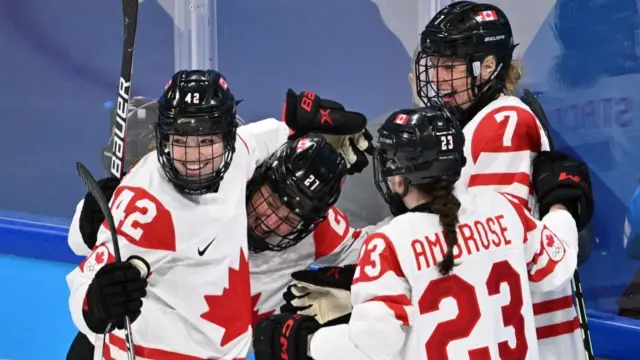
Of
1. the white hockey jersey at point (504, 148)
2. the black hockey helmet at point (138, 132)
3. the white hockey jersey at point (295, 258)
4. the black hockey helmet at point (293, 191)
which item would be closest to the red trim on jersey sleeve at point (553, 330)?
the white hockey jersey at point (504, 148)

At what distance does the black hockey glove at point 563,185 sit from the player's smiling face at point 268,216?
0.53m

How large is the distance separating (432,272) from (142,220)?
0.59 meters

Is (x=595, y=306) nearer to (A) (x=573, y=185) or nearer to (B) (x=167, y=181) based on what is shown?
(A) (x=573, y=185)

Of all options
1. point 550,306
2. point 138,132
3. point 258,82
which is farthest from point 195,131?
point 258,82

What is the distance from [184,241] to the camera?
2266 millimetres

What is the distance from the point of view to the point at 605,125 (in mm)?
3070

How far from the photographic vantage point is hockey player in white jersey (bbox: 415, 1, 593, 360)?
2.45 meters

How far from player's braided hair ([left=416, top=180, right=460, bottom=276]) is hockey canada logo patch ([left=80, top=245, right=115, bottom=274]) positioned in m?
0.61

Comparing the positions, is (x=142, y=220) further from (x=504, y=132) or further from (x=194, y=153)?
(x=504, y=132)

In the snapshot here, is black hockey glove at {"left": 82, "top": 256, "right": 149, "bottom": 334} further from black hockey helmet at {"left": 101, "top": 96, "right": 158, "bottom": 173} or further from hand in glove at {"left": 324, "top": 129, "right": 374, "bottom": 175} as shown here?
black hockey helmet at {"left": 101, "top": 96, "right": 158, "bottom": 173}

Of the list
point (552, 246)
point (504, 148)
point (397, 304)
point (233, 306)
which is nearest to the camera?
point (397, 304)

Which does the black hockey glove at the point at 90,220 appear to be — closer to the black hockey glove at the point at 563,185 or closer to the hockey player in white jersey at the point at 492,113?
the hockey player in white jersey at the point at 492,113

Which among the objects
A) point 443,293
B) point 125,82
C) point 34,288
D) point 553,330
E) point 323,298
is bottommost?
point 34,288

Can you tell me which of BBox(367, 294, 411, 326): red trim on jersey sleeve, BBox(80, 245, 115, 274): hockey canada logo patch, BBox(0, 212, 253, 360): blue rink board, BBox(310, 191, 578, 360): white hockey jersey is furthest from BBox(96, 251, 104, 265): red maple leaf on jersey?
BBox(0, 212, 253, 360): blue rink board
